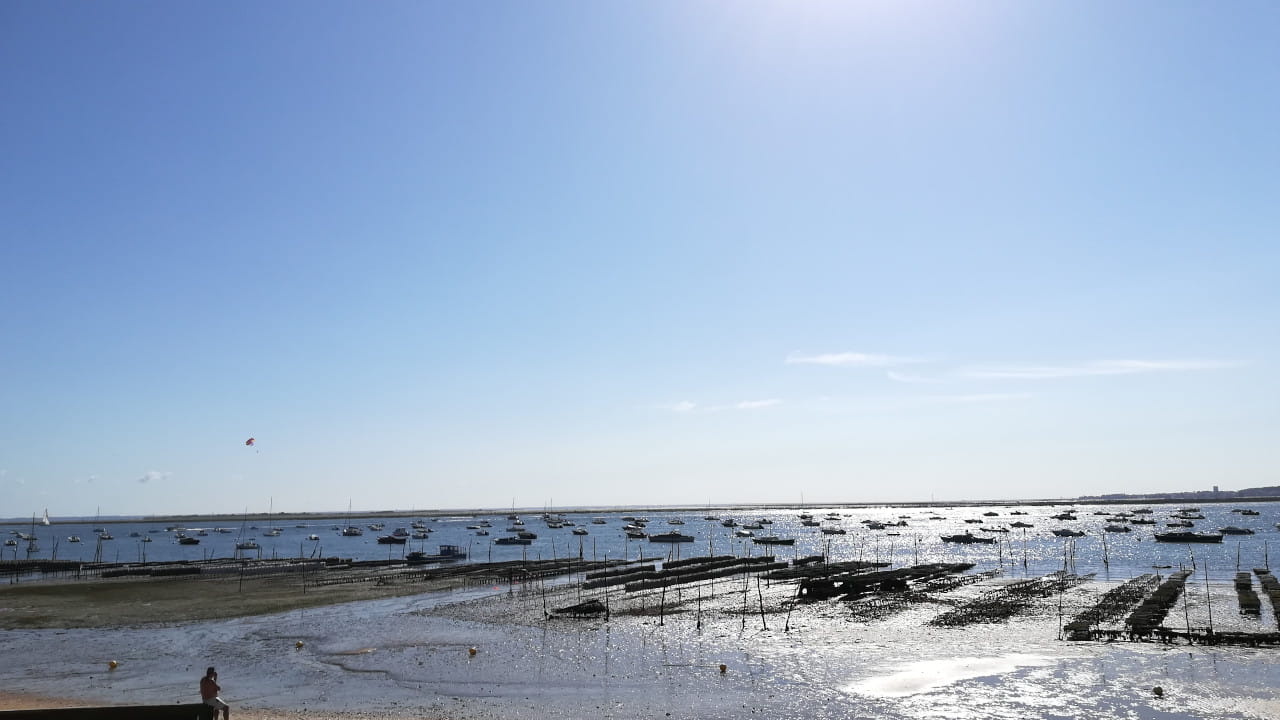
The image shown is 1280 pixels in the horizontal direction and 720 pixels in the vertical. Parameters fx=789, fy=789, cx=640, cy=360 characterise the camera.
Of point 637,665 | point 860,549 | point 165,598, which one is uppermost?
point 637,665

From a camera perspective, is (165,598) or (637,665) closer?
(637,665)

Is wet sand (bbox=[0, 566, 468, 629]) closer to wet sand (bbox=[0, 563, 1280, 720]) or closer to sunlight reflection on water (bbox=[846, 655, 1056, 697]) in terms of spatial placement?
wet sand (bbox=[0, 563, 1280, 720])

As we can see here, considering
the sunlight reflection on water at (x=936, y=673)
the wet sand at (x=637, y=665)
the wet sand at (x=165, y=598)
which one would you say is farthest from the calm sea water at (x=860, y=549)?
the sunlight reflection on water at (x=936, y=673)

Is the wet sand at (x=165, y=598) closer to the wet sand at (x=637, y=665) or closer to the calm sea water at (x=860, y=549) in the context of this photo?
the wet sand at (x=637, y=665)

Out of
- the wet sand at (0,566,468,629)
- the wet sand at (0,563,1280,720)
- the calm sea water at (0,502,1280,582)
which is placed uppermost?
the wet sand at (0,563,1280,720)

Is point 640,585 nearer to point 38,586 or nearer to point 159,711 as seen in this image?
point 159,711

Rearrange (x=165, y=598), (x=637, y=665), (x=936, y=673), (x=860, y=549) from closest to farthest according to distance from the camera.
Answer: (x=936, y=673), (x=637, y=665), (x=165, y=598), (x=860, y=549)

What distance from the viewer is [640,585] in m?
69.8

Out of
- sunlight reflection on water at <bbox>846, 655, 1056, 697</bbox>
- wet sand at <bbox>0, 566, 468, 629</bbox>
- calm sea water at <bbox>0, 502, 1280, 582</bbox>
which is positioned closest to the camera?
sunlight reflection on water at <bbox>846, 655, 1056, 697</bbox>

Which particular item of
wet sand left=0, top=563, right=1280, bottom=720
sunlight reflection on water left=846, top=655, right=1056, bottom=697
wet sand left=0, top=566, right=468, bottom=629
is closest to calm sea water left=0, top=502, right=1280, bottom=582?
wet sand left=0, top=566, right=468, bottom=629

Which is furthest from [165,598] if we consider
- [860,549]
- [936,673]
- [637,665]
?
[860,549]

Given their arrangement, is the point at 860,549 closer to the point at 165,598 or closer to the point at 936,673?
the point at 936,673

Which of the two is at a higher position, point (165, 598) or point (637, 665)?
point (637, 665)

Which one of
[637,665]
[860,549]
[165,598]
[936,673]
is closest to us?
[936,673]
